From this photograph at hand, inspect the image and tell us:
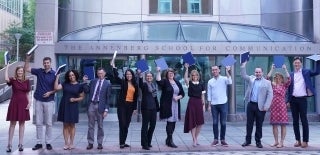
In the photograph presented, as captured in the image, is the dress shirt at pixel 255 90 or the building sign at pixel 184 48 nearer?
the dress shirt at pixel 255 90

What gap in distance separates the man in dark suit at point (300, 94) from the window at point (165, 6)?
25.9ft

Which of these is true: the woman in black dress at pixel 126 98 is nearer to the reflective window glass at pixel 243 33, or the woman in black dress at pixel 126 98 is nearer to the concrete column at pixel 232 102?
the concrete column at pixel 232 102

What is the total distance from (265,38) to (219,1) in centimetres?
237

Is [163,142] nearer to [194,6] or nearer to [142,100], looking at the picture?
[142,100]

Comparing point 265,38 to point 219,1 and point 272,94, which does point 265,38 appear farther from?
point 272,94

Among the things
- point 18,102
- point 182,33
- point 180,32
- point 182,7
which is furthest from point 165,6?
point 18,102

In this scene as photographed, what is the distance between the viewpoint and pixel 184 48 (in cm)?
1526

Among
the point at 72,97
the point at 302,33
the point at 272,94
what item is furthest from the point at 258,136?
the point at 302,33

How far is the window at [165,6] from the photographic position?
17039mm

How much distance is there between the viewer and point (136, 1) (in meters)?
16.9

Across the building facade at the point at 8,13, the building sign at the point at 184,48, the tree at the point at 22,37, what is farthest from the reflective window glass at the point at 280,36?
the building facade at the point at 8,13

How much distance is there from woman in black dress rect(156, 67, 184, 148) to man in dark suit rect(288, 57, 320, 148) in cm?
262

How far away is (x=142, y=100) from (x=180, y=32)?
6.99 meters

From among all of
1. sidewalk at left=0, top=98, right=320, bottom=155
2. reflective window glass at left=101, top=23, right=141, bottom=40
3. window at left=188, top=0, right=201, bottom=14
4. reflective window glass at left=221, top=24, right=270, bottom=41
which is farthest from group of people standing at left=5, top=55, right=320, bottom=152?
window at left=188, top=0, right=201, bottom=14
